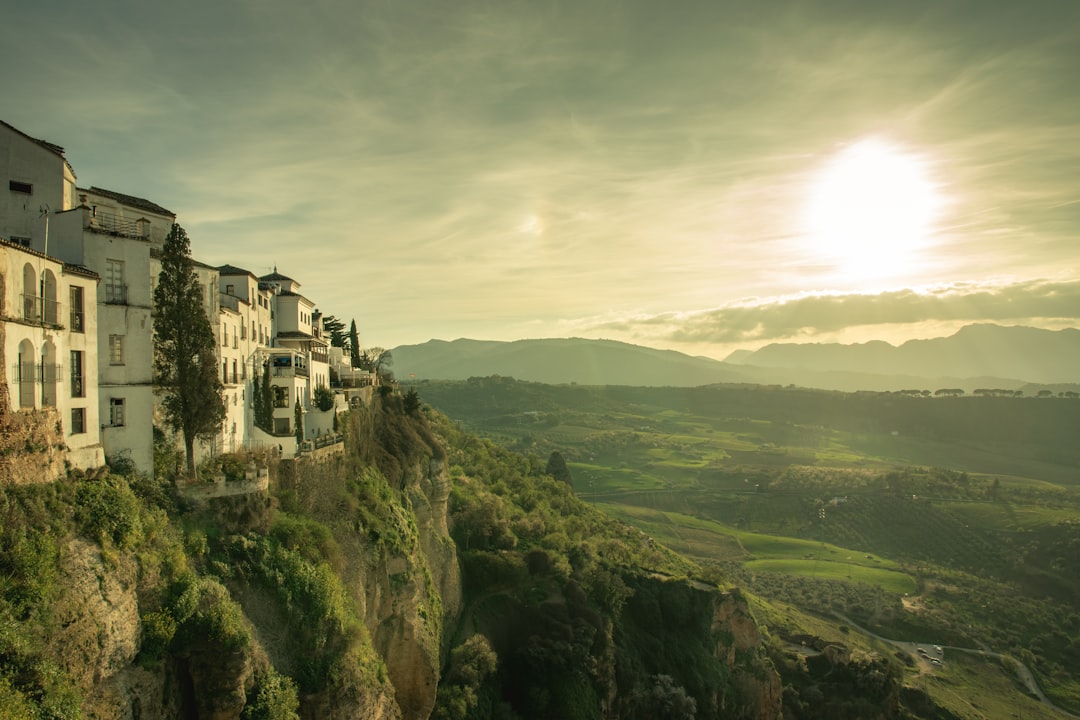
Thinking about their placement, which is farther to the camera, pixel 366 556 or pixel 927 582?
pixel 927 582

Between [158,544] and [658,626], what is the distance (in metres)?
43.8

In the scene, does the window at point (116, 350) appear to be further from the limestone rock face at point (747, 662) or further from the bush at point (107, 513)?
Answer: the limestone rock face at point (747, 662)

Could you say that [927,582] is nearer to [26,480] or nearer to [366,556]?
[366,556]

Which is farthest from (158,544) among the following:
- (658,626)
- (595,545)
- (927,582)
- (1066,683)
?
(927,582)

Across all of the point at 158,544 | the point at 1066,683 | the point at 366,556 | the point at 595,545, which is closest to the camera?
the point at 158,544

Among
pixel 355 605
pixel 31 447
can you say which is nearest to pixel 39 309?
pixel 31 447

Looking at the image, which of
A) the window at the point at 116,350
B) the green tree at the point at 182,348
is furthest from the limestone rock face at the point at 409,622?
the window at the point at 116,350

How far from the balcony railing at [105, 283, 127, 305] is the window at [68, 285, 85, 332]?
1522 mm

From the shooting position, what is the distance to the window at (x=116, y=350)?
24391 mm

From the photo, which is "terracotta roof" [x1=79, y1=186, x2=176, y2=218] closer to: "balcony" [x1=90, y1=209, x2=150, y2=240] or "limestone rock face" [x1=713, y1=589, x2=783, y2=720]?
"balcony" [x1=90, y1=209, x2=150, y2=240]

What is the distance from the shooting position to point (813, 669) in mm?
65688

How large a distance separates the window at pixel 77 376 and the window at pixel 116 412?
1654mm

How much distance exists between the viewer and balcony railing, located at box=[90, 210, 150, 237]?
24.3m

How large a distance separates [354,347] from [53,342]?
43.6m
